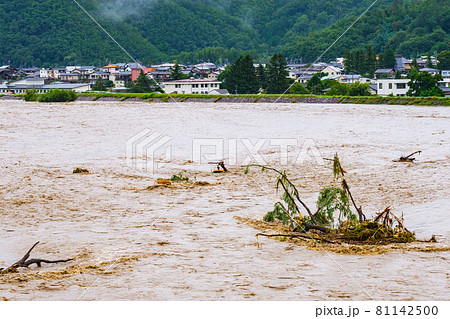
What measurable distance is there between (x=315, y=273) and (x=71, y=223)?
3797 millimetres

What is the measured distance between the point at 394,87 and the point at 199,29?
74.4 meters

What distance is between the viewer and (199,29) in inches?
4724

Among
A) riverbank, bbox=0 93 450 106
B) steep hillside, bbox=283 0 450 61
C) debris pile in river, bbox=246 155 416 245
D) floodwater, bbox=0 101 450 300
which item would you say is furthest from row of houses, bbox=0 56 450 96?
debris pile in river, bbox=246 155 416 245

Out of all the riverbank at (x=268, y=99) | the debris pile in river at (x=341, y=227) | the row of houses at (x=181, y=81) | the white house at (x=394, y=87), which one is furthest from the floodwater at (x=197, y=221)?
the white house at (x=394, y=87)

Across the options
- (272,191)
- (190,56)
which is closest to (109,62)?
(190,56)

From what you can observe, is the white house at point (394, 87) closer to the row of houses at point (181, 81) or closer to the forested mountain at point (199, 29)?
the row of houses at point (181, 81)

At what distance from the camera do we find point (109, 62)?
9869 centimetres

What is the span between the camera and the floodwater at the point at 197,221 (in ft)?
19.4

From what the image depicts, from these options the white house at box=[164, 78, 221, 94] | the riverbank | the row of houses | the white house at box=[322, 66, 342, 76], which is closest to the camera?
the riverbank

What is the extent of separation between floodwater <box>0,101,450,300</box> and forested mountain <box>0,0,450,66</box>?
60.3 metres

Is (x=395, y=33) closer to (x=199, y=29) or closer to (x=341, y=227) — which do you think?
(x=199, y=29)

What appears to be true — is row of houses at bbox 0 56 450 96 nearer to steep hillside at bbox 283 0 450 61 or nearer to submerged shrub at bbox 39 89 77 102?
steep hillside at bbox 283 0 450 61

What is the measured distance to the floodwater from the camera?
5910 mm
